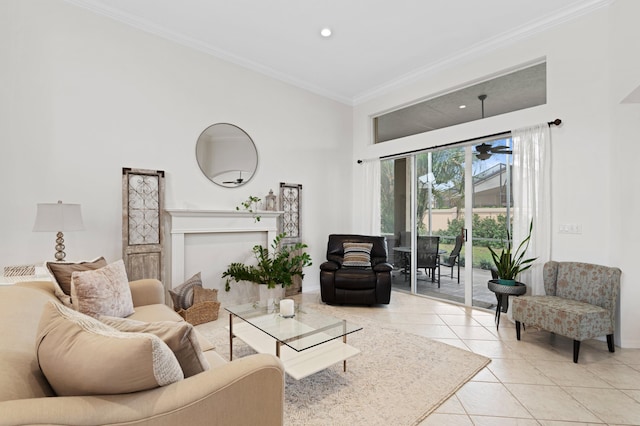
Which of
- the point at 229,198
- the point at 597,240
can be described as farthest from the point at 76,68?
the point at 597,240

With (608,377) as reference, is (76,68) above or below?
above

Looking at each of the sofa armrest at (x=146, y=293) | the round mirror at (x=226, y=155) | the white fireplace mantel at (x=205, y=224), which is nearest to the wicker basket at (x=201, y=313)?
the white fireplace mantel at (x=205, y=224)

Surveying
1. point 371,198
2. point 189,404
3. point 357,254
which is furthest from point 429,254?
point 189,404

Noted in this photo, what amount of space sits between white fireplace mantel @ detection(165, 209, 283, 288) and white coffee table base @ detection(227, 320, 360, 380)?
1499mm

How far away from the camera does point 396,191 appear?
16.4ft

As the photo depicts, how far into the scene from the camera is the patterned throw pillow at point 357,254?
432 cm

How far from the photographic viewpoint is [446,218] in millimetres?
4344

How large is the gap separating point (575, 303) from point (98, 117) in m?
5.00

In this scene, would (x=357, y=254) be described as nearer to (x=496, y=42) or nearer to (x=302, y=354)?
(x=302, y=354)

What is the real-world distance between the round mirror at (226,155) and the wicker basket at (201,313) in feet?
5.12

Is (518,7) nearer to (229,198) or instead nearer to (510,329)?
(510,329)

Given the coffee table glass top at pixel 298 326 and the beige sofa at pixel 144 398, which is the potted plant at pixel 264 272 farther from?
the beige sofa at pixel 144 398

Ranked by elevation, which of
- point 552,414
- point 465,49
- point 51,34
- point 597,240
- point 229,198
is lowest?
point 552,414

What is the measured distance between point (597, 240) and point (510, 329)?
4.04 feet
